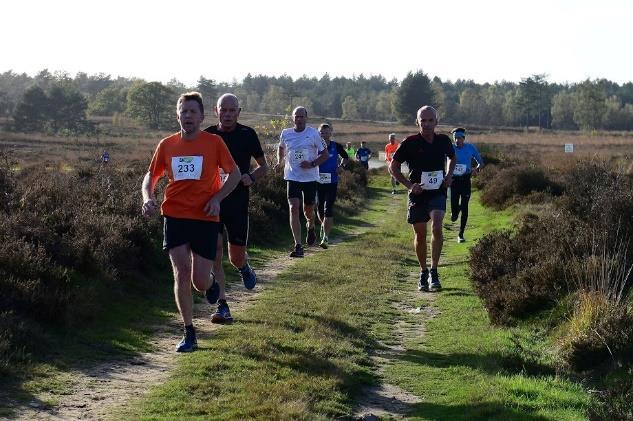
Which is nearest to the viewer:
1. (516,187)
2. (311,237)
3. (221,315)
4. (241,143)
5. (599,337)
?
(599,337)

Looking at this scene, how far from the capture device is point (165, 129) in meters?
110

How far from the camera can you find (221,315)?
28.4ft

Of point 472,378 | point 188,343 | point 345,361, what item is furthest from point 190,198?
point 472,378

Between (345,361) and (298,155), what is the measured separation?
5.63m

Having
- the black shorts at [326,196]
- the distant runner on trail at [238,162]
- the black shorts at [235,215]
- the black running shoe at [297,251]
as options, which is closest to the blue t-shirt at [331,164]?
the black shorts at [326,196]

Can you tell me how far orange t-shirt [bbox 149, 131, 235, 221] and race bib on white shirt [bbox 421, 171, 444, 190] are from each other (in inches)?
166

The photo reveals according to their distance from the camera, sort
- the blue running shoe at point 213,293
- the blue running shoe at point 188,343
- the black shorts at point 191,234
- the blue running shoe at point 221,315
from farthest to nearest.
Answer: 1. the blue running shoe at point 213,293
2. the blue running shoe at point 221,315
3. the blue running shoe at point 188,343
4. the black shorts at point 191,234

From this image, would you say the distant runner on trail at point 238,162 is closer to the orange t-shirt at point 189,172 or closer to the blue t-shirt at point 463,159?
the orange t-shirt at point 189,172

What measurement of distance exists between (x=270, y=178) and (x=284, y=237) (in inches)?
145

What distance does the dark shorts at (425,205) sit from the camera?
1127 centimetres

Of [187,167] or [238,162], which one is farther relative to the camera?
[238,162]

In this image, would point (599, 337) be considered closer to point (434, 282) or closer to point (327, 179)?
point (434, 282)

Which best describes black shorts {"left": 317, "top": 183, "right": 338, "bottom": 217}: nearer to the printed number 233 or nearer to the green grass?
the green grass

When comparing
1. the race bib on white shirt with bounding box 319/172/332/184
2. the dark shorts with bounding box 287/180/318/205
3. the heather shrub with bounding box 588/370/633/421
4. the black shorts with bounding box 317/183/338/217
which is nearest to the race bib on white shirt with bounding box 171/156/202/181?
the heather shrub with bounding box 588/370/633/421
